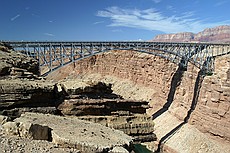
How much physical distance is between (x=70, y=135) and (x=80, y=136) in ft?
1.22

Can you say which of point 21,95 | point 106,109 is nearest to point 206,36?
point 106,109

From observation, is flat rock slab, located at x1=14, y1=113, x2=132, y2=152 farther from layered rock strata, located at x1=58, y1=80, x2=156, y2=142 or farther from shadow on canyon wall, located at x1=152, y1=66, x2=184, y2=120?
shadow on canyon wall, located at x1=152, y1=66, x2=184, y2=120

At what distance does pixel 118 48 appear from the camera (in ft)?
105

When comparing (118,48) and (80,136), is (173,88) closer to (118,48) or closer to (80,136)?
(118,48)

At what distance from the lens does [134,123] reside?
17031 millimetres

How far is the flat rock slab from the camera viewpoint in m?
7.82

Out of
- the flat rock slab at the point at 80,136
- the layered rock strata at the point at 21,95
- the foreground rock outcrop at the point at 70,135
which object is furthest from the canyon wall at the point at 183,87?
the foreground rock outcrop at the point at 70,135

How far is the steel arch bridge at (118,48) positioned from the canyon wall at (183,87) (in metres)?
1.70

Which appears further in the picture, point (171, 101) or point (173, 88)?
point (173, 88)

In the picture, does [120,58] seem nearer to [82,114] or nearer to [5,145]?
[82,114]

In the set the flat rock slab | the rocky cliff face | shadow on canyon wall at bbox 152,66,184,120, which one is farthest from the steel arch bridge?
the rocky cliff face

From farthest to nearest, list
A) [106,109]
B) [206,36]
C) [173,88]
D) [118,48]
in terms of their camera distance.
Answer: [206,36] → [173,88] → [118,48] → [106,109]

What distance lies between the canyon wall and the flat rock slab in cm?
2090

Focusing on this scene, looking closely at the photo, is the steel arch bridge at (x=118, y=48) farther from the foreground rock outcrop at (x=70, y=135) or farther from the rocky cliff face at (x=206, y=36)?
the rocky cliff face at (x=206, y=36)
